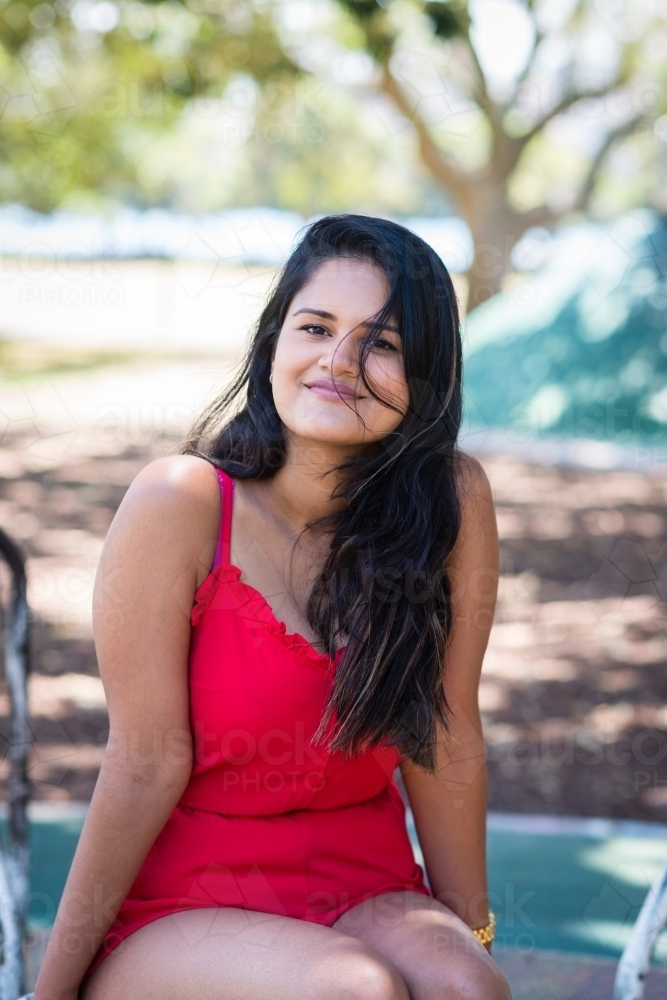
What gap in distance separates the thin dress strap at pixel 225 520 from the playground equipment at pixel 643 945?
2.72 ft

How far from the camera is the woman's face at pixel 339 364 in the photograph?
171cm

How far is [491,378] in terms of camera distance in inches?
396

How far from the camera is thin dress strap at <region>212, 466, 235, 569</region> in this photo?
5.57ft

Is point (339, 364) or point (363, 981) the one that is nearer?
point (363, 981)

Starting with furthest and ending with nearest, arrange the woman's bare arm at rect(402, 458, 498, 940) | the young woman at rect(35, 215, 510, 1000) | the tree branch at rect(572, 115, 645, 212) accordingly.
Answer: the tree branch at rect(572, 115, 645, 212)
the woman's bare arm at rect(402, 458, 498, 940)
the young woman at rect(35, 215, 510, 1000)

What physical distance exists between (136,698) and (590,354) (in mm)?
8544

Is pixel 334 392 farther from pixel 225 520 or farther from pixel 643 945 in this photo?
pixel 643 945

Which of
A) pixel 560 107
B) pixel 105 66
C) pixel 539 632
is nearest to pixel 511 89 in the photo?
pixel 560 107

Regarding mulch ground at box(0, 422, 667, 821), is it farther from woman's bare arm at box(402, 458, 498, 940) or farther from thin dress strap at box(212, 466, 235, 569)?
woman's bare arm at box(402, 458, 498, 940)

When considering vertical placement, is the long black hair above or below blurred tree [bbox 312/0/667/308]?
below

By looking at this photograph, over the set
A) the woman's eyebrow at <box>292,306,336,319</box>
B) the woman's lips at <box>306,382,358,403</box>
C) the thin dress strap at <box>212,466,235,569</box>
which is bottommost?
the thin dress strap at <box>212,466,235,569</box>

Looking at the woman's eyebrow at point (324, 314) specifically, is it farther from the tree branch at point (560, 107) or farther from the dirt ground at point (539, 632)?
the tree branch at point (560, 107)

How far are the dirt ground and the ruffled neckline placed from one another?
405 mm

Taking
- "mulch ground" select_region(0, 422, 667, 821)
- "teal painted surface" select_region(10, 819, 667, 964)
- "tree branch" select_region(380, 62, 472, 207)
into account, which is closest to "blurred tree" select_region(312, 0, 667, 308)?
"tree branch" select_region(380, 62, 472, 207)
